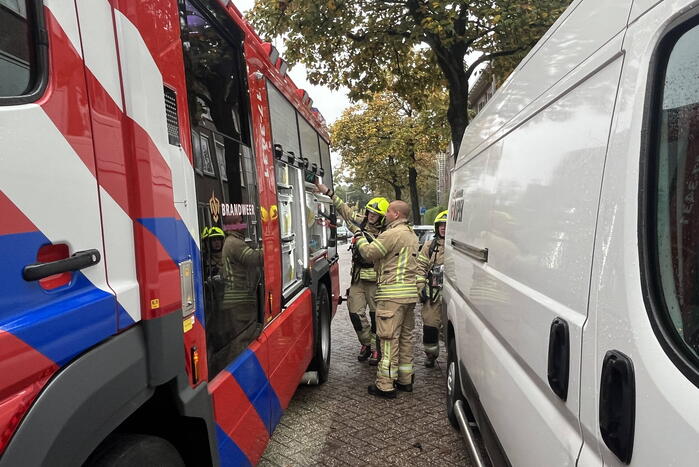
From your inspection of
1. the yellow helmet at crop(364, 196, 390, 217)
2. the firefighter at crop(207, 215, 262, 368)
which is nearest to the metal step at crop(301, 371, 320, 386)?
the yellow helmet at crop(364, 196, 390, 217)

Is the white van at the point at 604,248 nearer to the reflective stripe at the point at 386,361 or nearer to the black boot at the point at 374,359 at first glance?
the reflective stripe at the point at 386,361

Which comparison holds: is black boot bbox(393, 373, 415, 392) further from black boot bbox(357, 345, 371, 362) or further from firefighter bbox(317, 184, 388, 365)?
black boot bbox(357, 345, 371, 362)

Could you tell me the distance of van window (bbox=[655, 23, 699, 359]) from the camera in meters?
1.13

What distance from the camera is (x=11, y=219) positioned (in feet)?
3.74

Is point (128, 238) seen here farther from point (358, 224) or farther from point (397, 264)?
point (358, 224)

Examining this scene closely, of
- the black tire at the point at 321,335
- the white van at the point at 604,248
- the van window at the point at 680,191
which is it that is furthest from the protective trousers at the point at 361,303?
the van window at the point at 680,191

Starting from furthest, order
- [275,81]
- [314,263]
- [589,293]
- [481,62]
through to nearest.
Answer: [481,62] < [314,263] < [275,81] < [589,293]

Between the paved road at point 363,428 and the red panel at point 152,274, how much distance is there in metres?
2.34

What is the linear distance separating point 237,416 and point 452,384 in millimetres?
2202

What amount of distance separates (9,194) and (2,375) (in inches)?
15.1

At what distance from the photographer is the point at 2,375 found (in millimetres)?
1083

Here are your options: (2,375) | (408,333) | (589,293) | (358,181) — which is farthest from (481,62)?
(358,181)

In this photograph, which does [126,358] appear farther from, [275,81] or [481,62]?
[481,62]

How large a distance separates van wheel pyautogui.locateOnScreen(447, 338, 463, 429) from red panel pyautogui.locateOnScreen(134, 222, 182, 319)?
268 cm
